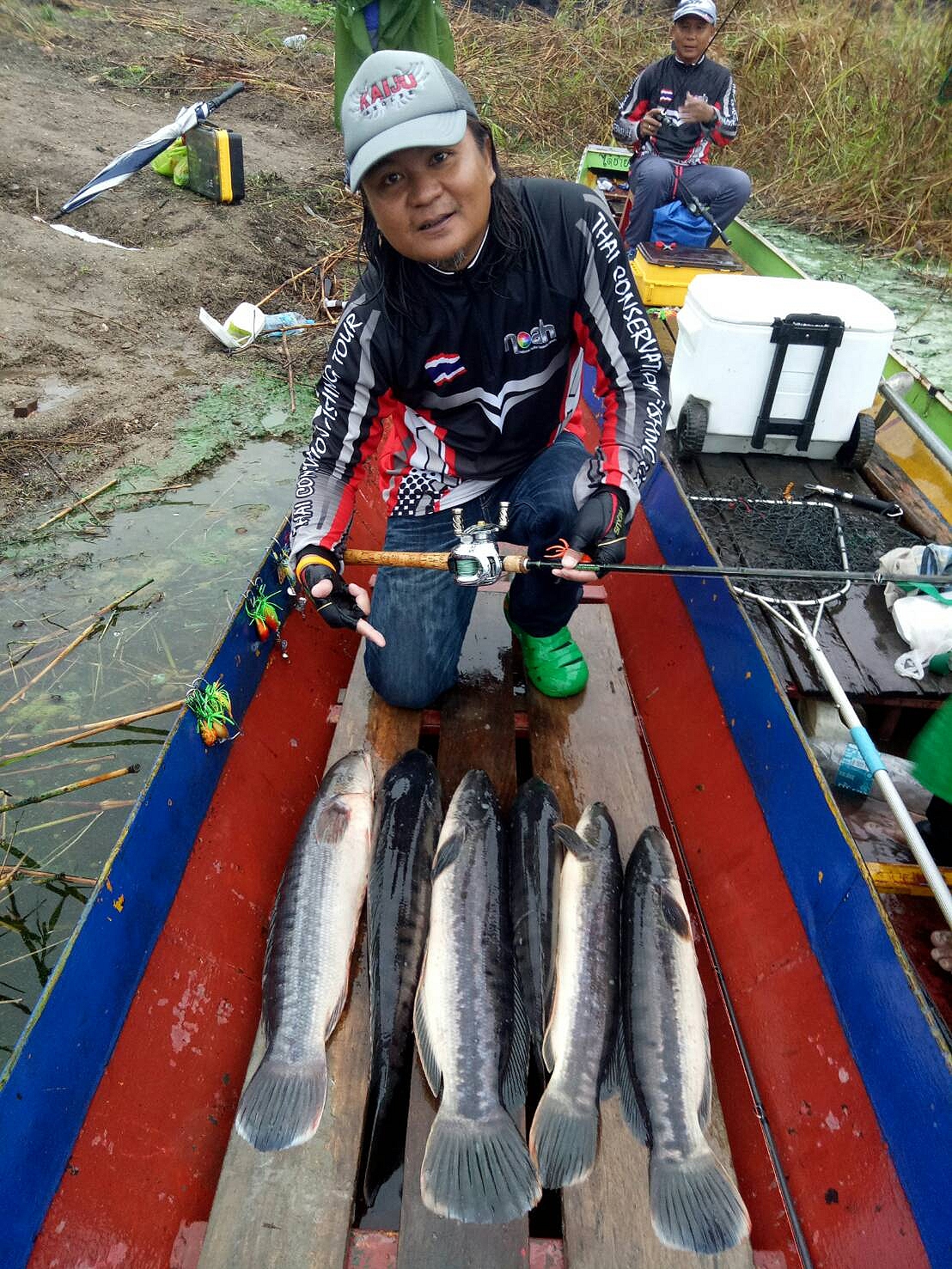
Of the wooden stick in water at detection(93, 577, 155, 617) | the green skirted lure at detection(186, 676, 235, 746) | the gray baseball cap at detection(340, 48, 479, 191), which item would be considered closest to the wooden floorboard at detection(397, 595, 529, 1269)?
the green skirted lure at detection(186, 676, 235, 746)

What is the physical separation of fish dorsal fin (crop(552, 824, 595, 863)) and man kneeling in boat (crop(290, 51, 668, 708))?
852mm

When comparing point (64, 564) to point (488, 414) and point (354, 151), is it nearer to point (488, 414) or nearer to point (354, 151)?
point (488, 414)

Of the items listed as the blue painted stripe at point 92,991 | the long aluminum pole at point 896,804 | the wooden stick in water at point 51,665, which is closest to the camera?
the blue painted stripe at point 92,991

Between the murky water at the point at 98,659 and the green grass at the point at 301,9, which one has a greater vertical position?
the green grass at the point at 301,9

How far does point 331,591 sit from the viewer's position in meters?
3.02

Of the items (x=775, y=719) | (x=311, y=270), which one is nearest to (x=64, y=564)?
(x=775, y=719)

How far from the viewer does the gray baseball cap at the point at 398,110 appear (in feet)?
7.80

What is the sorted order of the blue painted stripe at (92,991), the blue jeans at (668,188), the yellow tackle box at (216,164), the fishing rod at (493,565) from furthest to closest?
the yellow tackle box at (216,164)
the blue jeans at (668,188)
the fishing rod at (493,565)
the blue painted stripe at (92,991)

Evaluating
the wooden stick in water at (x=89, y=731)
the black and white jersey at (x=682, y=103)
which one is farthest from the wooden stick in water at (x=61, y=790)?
the black and white jersey at (x=682, y=103)

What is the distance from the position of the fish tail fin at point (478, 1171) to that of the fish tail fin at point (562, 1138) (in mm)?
42

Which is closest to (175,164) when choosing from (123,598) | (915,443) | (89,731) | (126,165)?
(126,165)

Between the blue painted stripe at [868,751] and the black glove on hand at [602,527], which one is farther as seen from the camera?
the black glove on hand at [602,527]

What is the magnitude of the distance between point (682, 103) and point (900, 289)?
190 inches

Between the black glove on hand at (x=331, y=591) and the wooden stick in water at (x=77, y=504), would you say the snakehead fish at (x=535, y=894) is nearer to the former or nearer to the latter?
the black glove on hand at (x=331, y=591)
